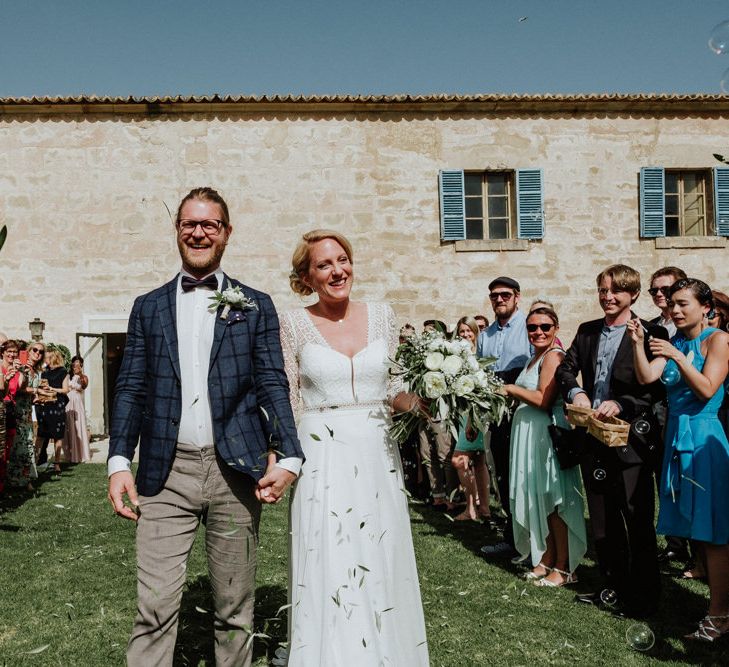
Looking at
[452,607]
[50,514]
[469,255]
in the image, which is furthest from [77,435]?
[452,607]

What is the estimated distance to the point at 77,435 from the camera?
13.3m

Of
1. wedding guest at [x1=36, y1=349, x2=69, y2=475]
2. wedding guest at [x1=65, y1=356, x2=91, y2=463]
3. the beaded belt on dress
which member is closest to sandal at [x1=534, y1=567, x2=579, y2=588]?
the beaded belt on dress

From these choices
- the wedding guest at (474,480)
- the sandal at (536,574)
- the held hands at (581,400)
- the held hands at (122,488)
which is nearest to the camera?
the held hands at (122,488)

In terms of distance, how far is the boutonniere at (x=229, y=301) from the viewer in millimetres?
3115

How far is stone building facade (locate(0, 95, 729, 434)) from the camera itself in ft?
48.6

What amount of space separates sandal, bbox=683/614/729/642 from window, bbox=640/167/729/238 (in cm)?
1231

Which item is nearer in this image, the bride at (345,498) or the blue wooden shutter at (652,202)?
the bride at (345,498)

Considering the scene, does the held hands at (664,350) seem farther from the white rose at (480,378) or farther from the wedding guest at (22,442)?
the wedding guest at (22,442)

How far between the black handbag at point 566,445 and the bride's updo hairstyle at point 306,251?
2476mm

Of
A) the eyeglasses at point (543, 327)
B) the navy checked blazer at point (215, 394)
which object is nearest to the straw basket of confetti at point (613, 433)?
the eyeglasses at point (543, 327)

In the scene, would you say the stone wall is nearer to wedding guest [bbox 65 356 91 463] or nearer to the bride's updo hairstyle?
wedding guest [bbox 65 356 91 463]

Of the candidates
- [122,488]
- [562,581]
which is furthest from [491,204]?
[122,488]

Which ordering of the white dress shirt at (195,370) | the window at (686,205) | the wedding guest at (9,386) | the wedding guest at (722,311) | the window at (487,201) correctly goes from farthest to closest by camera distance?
the window at (686,205) → the window at (487,201) → the wedding guest at (9,386) → the wedding guest at (722,311) → the white dress shirt at (195,370)

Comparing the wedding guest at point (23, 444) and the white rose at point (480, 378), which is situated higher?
the white rose at point (480, 378)
